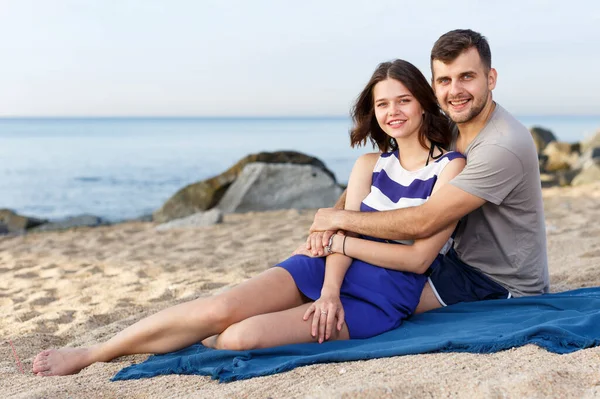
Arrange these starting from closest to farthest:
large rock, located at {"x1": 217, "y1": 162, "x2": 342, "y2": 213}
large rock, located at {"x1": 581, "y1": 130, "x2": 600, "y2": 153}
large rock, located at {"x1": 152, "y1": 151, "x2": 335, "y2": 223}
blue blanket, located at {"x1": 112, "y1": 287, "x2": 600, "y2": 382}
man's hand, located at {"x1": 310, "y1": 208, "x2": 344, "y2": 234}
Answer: blue blanket, located at {"x1": 112, "y1": 287, "x2": 600, "y2": 382}
man's hand, located at {"x1": 310, "y1": 208, "x2": 344, "y2": 234}
large rock, located at {"x1": 217, "y1": 162, "x2": 342, "y2": 213}
large rock, located at {"x1": 152, "y1": 151, "x2": 335, "y2": 223}
large rock, located at {"x1": 581, "y1": 130, "x2": 600, "y2": 153}

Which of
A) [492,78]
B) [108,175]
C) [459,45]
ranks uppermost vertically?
[459,45]

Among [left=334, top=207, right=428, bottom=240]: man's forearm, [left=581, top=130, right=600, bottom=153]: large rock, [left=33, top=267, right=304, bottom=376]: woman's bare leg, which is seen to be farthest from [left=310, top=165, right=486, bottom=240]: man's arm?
[left=581, top=130, right=600, bottom=153]: large rock

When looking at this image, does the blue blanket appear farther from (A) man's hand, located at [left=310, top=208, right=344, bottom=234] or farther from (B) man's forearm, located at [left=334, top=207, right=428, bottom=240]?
(A) man's hand, located at [left=310, top=208, right=344, bottom=234]

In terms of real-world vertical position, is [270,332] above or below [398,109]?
below

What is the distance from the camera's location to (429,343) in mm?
2986

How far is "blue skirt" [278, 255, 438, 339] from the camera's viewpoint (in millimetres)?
3340

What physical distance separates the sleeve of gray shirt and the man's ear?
462 millimetres

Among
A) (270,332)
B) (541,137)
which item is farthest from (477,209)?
(541,137)

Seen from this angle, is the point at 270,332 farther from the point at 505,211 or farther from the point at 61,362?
the point at 505,211

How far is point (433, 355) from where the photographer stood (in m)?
2.91

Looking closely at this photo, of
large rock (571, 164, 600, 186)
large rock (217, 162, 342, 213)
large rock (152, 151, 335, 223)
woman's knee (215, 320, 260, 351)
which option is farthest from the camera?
large rock (571, 164, 600, 186)

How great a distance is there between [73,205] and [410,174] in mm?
12821

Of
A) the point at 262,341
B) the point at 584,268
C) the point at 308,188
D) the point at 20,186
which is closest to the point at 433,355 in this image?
the point at 262,341

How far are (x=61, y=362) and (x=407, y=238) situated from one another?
77.3 inches
